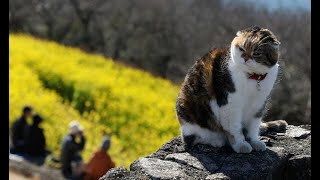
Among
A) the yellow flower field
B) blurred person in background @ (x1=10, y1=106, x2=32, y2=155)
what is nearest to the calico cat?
blurred person in background @ (x1=10, y1=106, x2=32, y2=155)

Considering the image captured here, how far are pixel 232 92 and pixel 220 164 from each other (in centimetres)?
40

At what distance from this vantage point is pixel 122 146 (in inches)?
452

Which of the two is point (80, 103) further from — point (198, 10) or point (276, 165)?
point (276, 165)

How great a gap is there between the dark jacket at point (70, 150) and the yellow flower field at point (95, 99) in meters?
1.11

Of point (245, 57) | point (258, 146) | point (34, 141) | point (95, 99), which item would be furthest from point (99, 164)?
point (95, 99)

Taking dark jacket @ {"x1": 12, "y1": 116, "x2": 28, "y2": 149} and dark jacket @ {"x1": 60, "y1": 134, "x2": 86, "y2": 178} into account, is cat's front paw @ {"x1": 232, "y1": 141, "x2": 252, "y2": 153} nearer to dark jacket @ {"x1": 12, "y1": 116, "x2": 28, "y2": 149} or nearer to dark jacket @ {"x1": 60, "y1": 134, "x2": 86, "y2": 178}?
dark jacket @ {"x1": 60, "y1": 134, "x2": 86, "y2": 178}

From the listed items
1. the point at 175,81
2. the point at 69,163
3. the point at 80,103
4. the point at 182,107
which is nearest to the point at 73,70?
the point at 80,103

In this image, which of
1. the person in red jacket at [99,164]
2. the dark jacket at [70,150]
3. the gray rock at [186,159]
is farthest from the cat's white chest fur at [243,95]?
the dark jacket at [70,150]

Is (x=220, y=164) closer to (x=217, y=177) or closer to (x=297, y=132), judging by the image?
(x=217, y=177)

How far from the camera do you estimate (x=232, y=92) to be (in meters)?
3.52

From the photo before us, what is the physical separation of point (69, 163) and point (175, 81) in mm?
6408

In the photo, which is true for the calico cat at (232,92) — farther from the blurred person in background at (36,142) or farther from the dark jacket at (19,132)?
the dark jacket at (19,132)

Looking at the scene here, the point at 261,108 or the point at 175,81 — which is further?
the point at 175,81

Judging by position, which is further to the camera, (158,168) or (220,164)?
(220,164)
